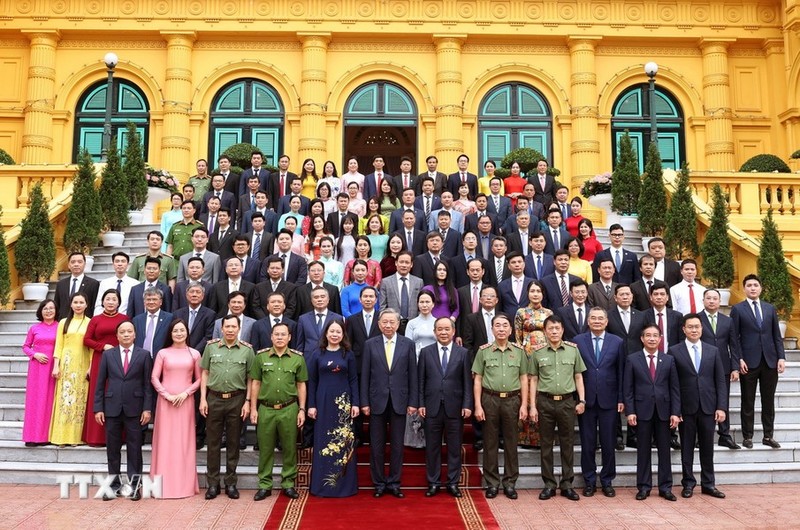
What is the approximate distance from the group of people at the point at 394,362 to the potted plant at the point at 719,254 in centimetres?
184

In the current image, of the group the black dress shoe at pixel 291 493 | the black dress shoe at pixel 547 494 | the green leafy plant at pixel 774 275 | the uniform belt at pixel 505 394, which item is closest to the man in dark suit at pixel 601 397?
the black dress shoe at pixel 547 494

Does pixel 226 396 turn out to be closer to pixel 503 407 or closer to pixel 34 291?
pixel 503 407

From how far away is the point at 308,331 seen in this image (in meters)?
8.35

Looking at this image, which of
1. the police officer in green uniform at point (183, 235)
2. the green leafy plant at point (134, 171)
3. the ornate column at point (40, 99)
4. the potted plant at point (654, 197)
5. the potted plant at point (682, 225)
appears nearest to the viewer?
the police officer in green uniform at point (183, 235)

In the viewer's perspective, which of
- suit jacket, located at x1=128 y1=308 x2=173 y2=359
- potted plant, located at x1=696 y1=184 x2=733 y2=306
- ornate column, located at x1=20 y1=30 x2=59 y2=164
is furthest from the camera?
ornate column, located at x1=20 y1=30 x2=59 y2=164

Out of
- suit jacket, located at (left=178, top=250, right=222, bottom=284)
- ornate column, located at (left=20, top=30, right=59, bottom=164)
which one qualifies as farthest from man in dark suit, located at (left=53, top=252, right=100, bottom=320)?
ornate column, located at (left=20, top=30, right=59, bottom=164)

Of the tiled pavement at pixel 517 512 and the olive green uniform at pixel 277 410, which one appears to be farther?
the olive green uniform at pixel 277 410

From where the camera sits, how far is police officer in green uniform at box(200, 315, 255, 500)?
7758mm

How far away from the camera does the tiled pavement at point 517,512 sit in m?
6.75

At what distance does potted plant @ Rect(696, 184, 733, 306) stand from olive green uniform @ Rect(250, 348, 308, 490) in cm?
706

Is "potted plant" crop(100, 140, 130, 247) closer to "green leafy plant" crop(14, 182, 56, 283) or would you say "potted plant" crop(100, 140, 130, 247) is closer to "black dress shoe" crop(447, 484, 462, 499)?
"green leafy plant" crop(14, 182, 56, 283)

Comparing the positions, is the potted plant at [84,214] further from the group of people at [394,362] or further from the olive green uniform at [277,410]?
the olive green uniform at [277,410]

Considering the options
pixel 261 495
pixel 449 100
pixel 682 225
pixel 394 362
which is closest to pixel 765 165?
pixel 682 225

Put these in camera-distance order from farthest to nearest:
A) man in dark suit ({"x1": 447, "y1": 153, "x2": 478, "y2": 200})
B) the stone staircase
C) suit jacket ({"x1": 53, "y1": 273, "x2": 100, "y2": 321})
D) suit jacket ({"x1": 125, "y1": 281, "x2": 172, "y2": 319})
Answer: man in dark suit ({"x1": 447, "y1": 153, "x2": 478, "y2": 200}) → suit jacket ({"x1": 53, "y1": 273, "x2": 100, "y2": 321}) → suit jacket ({"x1": 125, "y1": 281, "x2": 172, "y2": 319}) → the stone staircase
